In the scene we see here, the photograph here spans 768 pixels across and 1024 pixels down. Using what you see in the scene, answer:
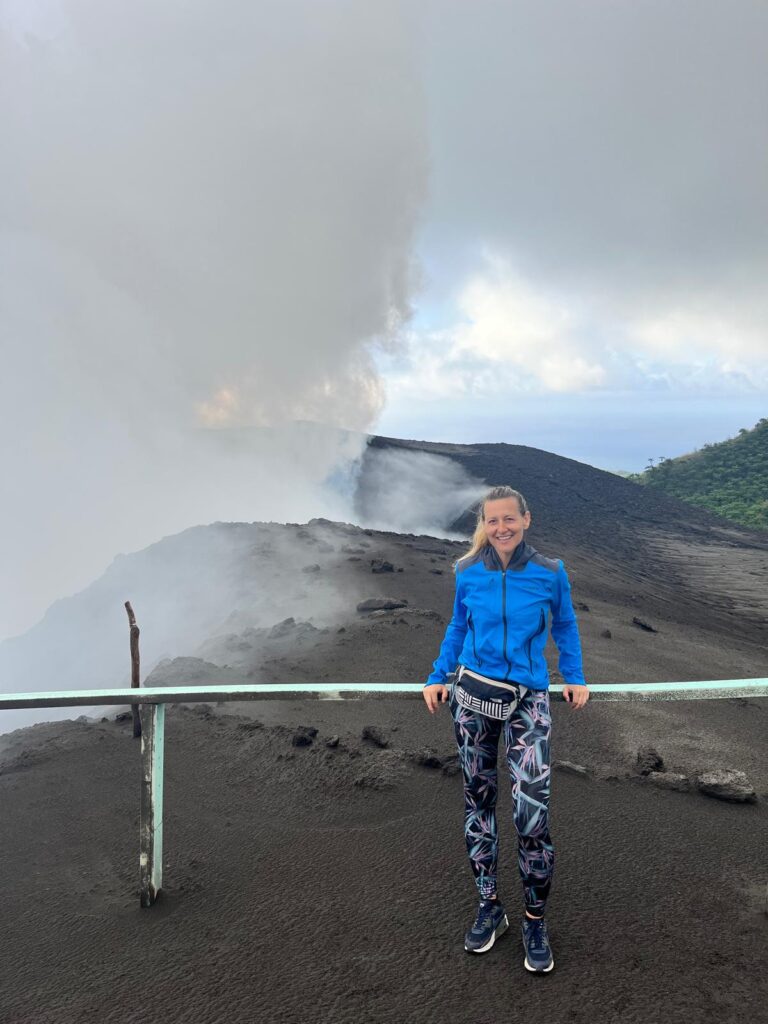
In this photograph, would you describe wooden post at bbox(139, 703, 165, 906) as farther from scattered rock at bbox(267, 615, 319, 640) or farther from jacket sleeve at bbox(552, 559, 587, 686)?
scattered rock at bbox(267, 615, 319, 640)

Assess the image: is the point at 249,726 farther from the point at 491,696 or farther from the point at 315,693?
the point at 491,696

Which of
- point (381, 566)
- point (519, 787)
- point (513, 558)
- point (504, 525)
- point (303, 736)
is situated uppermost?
point (504, 525)

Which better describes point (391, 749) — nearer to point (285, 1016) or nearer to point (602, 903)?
point (602, 903)

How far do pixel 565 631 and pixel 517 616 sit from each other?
251 millimetres

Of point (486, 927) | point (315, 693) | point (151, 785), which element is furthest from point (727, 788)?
point (151, 785)

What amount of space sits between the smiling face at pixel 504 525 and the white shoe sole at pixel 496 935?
4.96 ft

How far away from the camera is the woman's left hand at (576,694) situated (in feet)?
8.52

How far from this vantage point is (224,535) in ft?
70.4

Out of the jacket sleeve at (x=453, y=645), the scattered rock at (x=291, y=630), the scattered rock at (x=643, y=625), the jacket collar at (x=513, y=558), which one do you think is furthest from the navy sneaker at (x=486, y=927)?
the scattered rock at (x=643, y=625)

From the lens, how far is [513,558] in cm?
269

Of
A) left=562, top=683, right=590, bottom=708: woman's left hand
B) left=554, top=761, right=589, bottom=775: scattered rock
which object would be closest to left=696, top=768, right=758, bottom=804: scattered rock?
left=554, top=761, right=589, bottom=775: scattered rock

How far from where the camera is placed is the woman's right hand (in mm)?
2748

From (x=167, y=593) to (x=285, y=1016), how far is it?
18.3m

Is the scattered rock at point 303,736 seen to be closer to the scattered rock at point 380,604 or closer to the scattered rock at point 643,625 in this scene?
the scattered rock at point 380,604
